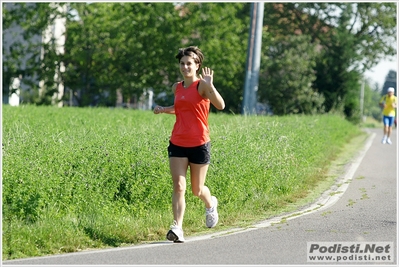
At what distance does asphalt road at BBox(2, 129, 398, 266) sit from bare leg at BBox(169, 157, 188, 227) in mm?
295

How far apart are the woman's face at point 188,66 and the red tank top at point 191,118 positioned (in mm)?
107

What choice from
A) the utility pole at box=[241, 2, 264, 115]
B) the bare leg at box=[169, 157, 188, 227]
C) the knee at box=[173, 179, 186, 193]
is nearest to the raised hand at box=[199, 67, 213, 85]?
the bare leg at box=[169, 157, 188, 227]

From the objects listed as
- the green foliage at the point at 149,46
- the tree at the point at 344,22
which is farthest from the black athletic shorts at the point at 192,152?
the tree at the point at 344,22

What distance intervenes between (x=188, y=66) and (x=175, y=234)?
166 cm

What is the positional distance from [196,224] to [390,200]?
411cm

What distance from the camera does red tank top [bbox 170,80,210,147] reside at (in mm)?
8898

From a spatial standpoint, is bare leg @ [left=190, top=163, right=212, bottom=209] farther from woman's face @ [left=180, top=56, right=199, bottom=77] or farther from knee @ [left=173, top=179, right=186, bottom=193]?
woman's face @ [left=180, top=56, right=199, bottom=77]

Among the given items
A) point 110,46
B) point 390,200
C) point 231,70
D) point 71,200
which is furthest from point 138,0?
point 71,200

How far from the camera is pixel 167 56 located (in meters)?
52.5

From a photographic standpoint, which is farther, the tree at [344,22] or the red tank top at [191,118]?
the tree at [344,22]

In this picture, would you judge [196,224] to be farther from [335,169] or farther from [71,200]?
[335,169]

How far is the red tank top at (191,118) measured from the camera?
29.2 ft

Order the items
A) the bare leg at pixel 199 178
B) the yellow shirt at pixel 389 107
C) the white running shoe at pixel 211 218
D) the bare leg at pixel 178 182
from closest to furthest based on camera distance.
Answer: the bare leg at pixel 178 182, the bare leg at pixel 199 178, the white running shoe at pixel 211 218, the yellow shirt at pixel 389 107

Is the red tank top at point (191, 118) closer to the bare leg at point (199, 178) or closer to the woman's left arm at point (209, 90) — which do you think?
the woman's left arm at point (209, 90)
